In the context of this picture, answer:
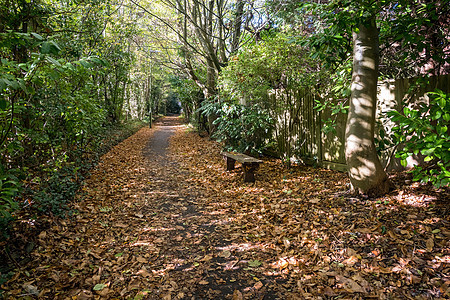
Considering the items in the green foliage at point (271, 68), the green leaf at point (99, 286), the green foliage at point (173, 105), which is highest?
the green foliage at point (173, 105)

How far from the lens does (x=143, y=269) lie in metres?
3.38

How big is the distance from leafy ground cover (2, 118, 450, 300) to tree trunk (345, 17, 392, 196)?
0.31m

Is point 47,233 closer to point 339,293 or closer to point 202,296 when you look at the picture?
point 202,296

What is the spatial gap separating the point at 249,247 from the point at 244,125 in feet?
18.1

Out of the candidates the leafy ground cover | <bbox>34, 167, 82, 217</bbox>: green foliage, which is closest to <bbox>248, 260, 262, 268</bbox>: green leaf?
the leafy ground cover

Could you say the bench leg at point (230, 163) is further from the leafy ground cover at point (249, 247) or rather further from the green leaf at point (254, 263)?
the green leaf at point (254, 263)

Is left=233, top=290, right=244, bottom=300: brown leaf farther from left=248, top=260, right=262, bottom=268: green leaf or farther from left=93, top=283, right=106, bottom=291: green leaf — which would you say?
left=93, top=283, right=106, bottom=291: green leaf

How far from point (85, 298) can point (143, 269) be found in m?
0.69

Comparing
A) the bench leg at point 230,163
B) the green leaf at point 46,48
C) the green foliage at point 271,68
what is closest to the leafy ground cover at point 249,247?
the bench leg at point 230,163

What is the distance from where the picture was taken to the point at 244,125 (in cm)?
888

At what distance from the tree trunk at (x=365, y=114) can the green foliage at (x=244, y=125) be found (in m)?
3.71

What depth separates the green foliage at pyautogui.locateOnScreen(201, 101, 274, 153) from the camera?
8.38 meters

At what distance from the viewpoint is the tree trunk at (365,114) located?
14.5 ft

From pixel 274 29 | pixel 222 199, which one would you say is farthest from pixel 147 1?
pixel 222 199
